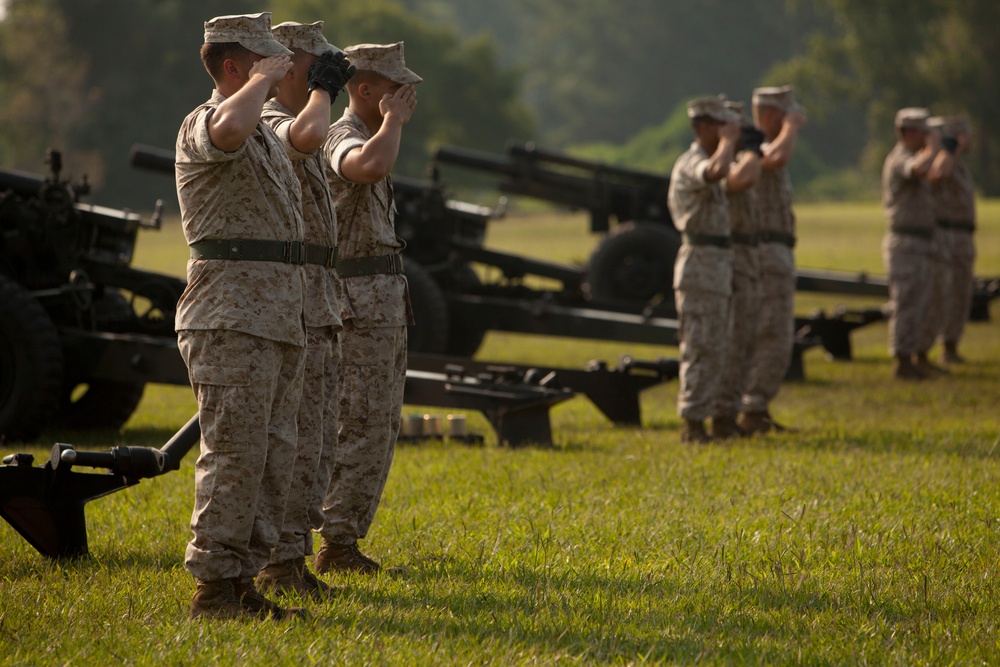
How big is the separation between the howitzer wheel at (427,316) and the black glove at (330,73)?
6.86m

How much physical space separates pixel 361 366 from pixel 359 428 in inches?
8.5

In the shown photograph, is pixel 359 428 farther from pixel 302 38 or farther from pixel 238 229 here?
pixel 302 38

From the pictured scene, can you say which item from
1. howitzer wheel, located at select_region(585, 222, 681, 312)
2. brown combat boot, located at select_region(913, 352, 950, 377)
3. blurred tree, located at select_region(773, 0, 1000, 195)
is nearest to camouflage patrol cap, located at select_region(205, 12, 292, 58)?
brown combat boot, located at select_region(913, 352, 950, 377)

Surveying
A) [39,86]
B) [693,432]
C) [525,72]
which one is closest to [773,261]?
[693,432]

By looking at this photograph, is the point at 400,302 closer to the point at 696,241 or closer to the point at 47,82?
the point at 696,241

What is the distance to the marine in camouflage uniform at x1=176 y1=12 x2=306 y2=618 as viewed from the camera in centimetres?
445

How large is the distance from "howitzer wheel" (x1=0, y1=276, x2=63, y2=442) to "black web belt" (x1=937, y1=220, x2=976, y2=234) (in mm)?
7764

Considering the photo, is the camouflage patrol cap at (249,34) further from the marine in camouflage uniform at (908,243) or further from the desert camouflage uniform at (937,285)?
the desert camouflage uniform at (937,285)

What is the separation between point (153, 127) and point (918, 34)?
29.8 m

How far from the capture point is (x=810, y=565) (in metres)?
5.38

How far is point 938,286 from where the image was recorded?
1262 centimetres

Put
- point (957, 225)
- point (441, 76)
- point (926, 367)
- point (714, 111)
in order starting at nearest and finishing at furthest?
point (714, 111)
point (926, 367)
point (957, 225)
point (441, 76)

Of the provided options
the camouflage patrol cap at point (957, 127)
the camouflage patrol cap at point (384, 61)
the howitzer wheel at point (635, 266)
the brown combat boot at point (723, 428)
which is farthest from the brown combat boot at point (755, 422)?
the howitzer wheel at point (635, 266)

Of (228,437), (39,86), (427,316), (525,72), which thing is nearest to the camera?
(228,437)
